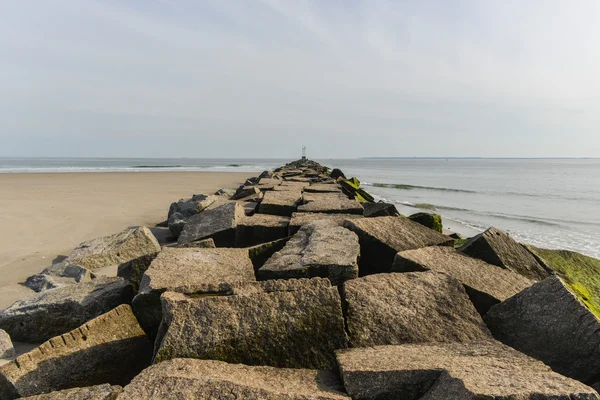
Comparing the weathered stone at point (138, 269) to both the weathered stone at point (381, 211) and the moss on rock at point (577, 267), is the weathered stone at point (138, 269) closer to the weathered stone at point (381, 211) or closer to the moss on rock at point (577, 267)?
the weathered stone at point (381, 211)

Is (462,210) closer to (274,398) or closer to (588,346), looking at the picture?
(588,346)

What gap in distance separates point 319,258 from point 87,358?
140cm

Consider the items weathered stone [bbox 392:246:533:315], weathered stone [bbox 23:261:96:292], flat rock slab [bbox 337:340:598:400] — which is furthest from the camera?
weathered stone [bbox 23:261:96:292]

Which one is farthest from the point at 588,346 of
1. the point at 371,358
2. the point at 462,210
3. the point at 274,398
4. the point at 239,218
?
the point at 462,210

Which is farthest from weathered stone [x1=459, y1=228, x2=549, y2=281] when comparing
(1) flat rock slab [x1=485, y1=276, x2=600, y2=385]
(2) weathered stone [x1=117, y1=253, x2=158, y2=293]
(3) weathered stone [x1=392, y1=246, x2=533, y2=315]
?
(2) weathered stone [x1=117, y1=253, x2=158, y2=293]

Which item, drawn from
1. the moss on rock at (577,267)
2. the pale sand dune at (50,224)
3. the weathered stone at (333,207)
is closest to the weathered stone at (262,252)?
the weathered stone at (333,207)

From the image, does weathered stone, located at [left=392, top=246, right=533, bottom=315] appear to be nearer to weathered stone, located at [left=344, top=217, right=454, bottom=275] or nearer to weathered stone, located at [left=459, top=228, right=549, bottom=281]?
weathered stone, located at [left=459, top=228, right=549, bottom=281]

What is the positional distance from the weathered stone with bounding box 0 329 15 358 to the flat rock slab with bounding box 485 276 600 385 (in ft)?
9.66

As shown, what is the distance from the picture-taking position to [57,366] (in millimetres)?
1960

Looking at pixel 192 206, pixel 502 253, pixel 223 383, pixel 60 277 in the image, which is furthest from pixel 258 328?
pixel 192 206

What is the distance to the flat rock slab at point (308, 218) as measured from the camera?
3.91 meters

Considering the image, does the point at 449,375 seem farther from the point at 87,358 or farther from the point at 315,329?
the point at 87,358

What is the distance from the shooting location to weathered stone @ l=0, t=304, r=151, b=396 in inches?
74.4

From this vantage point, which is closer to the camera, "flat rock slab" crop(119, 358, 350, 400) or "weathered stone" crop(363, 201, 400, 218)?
"flat rock slab" crop(119, 358, 350, 400)
